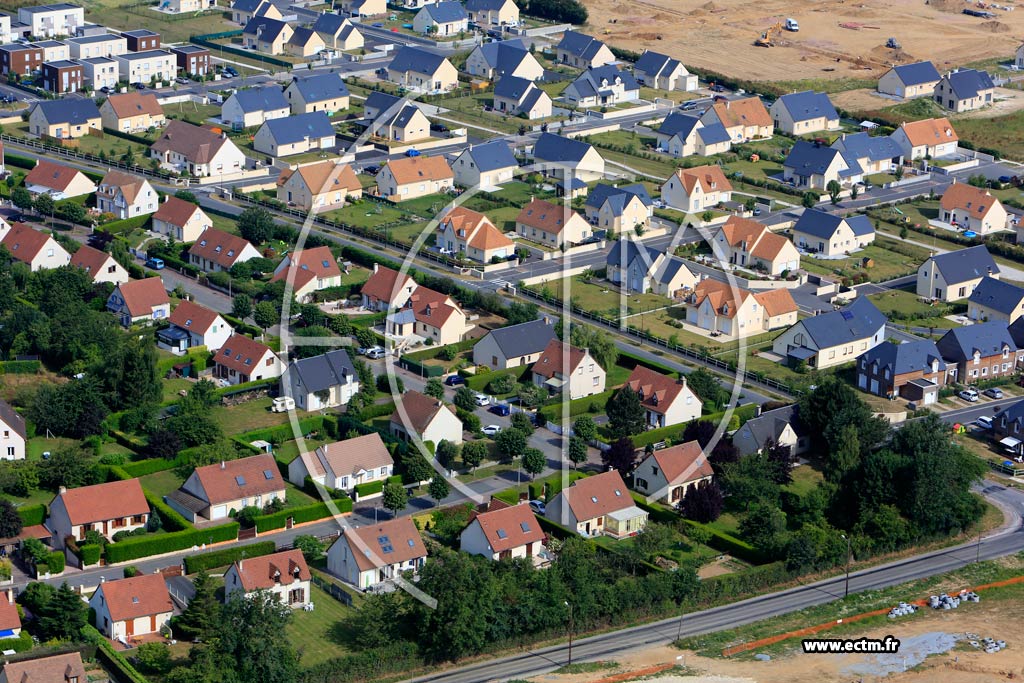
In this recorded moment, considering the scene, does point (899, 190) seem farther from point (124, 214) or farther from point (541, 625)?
point (541, 625)

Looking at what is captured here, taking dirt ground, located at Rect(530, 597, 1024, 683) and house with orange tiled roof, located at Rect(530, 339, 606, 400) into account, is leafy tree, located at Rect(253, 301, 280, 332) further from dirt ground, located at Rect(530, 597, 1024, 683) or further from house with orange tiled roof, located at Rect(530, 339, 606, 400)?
dirt ground, located at Rect(530, 597, 1024, 683)

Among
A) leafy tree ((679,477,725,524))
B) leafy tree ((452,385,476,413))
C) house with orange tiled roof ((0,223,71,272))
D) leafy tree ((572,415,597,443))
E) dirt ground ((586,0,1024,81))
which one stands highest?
dirt ground ((586,0,1024,81))

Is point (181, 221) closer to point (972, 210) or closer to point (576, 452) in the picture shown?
point (576, 452)

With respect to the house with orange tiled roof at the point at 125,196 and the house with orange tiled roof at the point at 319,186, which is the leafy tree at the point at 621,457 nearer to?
the house with orange tiled roof at the point at 319,186

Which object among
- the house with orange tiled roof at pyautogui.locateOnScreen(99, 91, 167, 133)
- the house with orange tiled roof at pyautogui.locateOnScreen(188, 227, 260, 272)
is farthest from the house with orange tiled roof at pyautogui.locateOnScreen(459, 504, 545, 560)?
the house with orange tiled roof at pyautogui.locateOnScreen(99, 91, 167, 133)

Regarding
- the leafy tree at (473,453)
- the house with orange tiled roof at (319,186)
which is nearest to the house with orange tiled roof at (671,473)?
the leafy tree at (473,453)

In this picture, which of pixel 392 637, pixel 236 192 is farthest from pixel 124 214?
pixel 392 637

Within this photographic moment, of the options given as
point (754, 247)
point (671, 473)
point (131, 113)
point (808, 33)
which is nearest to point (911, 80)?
point (808, 33)

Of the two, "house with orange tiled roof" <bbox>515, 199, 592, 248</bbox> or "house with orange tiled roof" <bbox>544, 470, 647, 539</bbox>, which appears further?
"house with orange tiled roof" <bbox>515, 199, 592, 248</bbox>
